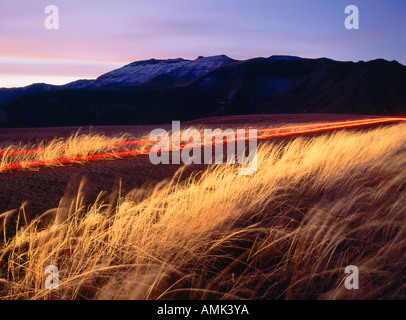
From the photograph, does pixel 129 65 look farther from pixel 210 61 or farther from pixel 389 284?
pixel 389 284

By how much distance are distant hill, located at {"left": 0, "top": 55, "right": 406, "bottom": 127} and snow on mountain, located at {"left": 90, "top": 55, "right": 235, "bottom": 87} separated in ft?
162

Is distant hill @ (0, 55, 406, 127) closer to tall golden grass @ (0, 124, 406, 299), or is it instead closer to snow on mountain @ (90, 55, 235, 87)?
snow on mountain @ (90, 55, 235, 87)

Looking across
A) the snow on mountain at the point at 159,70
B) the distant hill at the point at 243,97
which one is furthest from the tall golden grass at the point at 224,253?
the snow on mountain at the point at 159,70

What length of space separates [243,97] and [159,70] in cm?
8718

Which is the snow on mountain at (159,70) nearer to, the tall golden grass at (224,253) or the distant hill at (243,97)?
the distant hill at (243,97)

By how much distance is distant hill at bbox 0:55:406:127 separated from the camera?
74000 millimetres

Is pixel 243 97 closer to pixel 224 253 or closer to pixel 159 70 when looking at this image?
pixel 224 253

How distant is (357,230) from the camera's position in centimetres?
353

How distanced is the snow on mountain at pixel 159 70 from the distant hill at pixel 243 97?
49.4 meters

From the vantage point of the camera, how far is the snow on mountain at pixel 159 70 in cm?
14461

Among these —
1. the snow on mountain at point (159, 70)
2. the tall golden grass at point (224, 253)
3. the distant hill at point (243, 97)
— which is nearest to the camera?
the tall golden grass at point (224, 253)

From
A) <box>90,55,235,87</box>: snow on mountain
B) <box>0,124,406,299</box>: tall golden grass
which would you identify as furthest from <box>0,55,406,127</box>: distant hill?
<box>0,124,406,299</box>: tall golden grass

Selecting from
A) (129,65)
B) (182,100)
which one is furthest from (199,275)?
(129,65)
